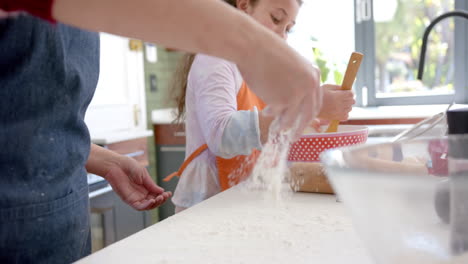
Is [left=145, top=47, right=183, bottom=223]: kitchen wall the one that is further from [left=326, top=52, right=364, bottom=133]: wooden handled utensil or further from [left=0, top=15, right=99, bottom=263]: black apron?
[left=0, top=15, right=99, bottom=263]: black apron

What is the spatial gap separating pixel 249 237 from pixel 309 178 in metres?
0.32

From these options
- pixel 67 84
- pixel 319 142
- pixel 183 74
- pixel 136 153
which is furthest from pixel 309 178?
pixel 136 153

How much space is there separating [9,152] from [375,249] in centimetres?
52

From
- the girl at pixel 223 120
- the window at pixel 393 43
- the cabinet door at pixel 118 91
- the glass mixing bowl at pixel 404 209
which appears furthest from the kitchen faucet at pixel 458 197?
the window at pixel 393 43

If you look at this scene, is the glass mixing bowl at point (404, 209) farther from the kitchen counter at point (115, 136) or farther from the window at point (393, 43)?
the window at point (393, 43)

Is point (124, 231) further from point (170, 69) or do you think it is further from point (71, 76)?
point (71, 76)

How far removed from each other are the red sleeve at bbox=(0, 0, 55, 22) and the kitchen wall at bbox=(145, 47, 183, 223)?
2539 mm

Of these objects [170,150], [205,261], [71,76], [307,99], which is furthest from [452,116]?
[170,150]

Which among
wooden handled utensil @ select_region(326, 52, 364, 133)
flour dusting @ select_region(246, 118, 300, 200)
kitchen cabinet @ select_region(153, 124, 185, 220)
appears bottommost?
kitchen cabinet @ select_region(153, 124, 185, 220)

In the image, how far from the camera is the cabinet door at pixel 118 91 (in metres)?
2.53

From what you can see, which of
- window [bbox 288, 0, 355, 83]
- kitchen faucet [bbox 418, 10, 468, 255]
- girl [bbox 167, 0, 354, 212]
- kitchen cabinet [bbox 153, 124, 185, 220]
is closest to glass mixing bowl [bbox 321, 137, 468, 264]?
kitchen faucet [bbox 418, 10, 468, 255]

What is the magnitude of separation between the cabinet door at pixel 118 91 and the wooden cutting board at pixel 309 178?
1.61m

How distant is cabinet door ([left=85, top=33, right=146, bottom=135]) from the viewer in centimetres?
253

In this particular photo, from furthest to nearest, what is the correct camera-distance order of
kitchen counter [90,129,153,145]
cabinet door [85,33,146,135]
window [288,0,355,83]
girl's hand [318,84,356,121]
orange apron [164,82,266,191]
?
window [288,0,355,83], cabinet door [85,33,146,135], kitchen counter [90,129,153,145], orange apron [164,82,266,191], girl's hand [318,84,356,121]
